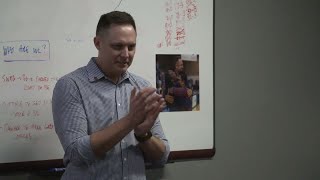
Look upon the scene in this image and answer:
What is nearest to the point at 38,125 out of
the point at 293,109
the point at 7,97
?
the point at 7,97

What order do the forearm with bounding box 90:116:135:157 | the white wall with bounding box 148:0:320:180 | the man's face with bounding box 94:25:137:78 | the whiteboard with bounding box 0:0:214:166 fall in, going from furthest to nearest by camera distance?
the white wall with bounding box 148:0:320:180
the whiteboard with bounding box 0:0:214:166
the man's face with bounding box 94:25:137:78
the forearm with bounding box 90:116:135:157

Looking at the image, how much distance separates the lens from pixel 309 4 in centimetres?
252

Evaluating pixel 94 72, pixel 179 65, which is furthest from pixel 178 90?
pixel 94 72

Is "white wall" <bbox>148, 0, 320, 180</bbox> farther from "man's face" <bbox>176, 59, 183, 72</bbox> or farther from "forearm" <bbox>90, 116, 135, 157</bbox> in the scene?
"forearm" <bbox>90, 116, 135, 157</bbox>

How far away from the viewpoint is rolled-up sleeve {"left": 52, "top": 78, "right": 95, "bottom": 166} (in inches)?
52.4

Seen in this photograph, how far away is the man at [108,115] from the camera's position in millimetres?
1324

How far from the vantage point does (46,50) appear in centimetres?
189

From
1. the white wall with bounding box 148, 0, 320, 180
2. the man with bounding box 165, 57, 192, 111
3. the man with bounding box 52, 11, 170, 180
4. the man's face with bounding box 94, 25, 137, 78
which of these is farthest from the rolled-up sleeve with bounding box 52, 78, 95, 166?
the white wall with bounding box 148, 0, 320, 180

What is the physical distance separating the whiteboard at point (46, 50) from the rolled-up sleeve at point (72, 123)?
1.69 feet

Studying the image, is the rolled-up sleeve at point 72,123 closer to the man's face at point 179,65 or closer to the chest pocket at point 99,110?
the chest pocket at point 99,110

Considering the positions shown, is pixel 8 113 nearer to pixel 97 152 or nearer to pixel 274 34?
pixel 97 152

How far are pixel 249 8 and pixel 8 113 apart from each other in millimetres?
1642

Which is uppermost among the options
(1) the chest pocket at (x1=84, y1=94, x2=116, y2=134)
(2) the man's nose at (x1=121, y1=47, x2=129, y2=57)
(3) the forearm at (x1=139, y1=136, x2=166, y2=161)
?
(2) the man's nose at (x1=121, y1=47, x2=129, y2=57)

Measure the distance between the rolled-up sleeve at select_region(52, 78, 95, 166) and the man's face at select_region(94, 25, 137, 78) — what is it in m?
0.18
